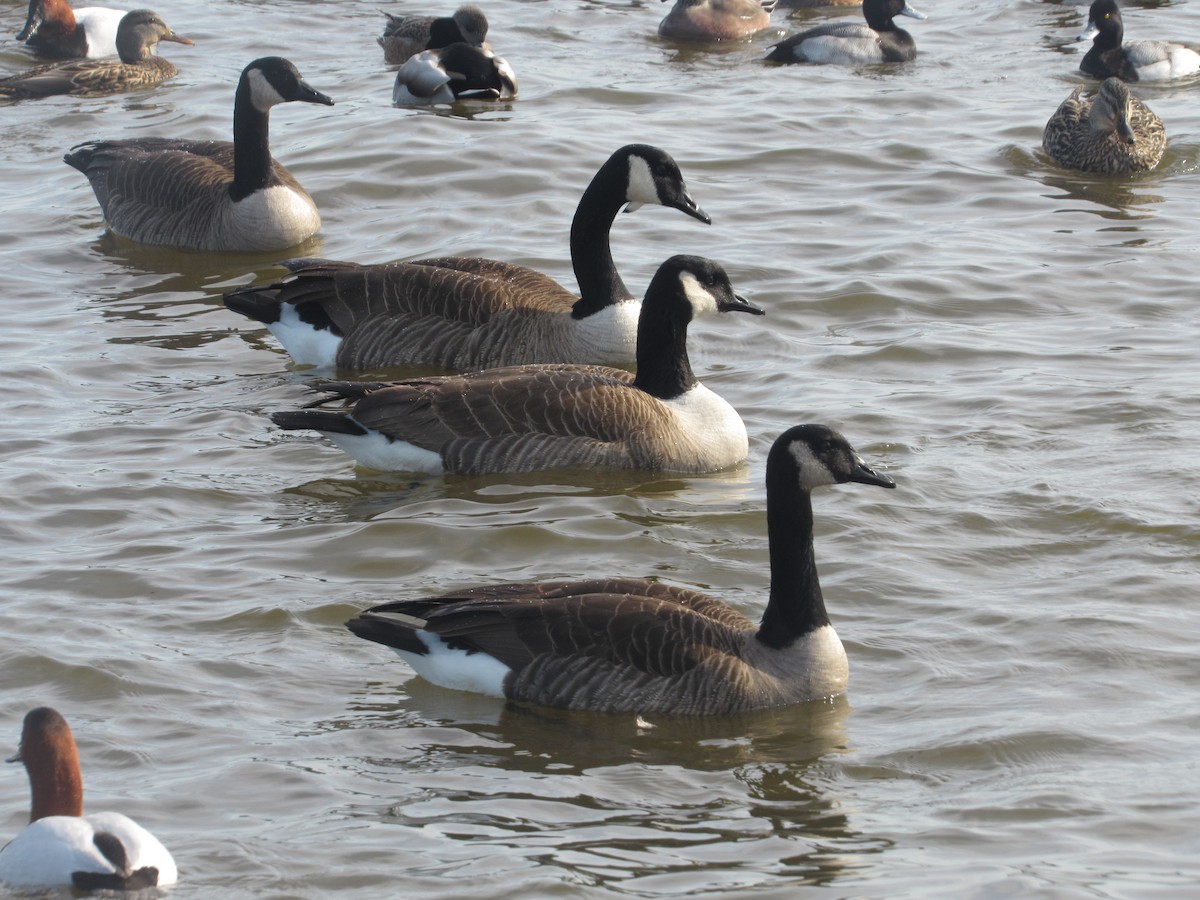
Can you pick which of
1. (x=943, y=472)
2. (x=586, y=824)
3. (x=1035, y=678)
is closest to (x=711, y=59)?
(x=943, y=472)

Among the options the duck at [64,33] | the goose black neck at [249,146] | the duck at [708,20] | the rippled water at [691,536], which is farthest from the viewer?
Answer: the duck at [708,20]

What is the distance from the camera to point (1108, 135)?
16.9 meters

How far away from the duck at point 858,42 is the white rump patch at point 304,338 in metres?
10.1

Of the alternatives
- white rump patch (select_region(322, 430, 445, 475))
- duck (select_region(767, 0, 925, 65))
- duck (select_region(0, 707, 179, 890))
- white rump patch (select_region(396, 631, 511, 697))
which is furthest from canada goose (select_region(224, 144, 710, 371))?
duck (select_region(767, 0, 925, 65))

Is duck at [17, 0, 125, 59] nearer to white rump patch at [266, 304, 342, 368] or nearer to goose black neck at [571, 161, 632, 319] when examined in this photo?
white rump patch at [266, 304, 342, 368]

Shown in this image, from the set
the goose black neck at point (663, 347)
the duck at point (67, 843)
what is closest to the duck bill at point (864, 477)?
the goose black neck at point (663, 347)

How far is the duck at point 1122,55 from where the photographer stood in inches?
771

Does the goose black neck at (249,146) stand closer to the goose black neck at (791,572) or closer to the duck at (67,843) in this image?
the goose black neck at (791,572)

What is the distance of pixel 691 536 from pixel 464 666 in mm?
2326

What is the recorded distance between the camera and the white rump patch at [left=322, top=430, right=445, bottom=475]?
10602mm

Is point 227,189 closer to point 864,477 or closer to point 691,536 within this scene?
point 691,536

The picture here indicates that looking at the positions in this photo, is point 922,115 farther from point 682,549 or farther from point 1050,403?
point 682,549

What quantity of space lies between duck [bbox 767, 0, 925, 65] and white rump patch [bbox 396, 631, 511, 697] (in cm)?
1454

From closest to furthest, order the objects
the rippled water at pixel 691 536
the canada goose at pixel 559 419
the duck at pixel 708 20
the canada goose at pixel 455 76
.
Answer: the rippled water at pixel 691 536 < the canada goose at pixel 559 419 < the canada goose at pixel 455 76 < the duck at pixel 708 20
